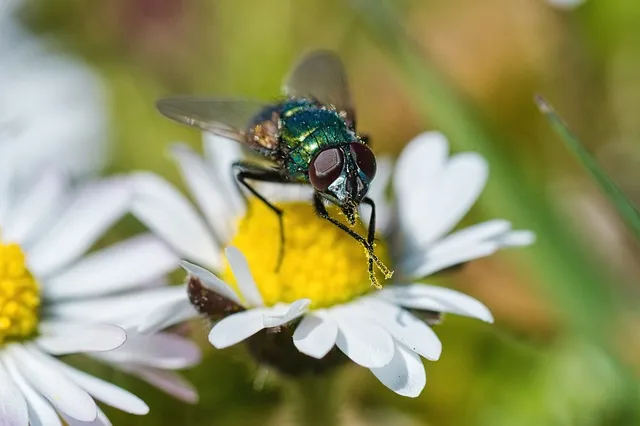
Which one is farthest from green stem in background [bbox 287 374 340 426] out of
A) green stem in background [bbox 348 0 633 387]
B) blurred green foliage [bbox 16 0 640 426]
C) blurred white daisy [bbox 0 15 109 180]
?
blurred white daisy [bbox 0 15 109 180]

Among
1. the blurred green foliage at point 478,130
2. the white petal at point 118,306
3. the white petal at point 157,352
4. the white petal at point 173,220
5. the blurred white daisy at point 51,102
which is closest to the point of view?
the white petal at point 157,352

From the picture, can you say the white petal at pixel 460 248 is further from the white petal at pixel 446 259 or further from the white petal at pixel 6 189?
the white petal at pixel 6 189

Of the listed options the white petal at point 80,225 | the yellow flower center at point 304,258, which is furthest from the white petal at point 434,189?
the white petal at point 80,225

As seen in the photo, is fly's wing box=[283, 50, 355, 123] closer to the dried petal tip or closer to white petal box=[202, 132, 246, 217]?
white petal box=[202, 132, 246, 217]

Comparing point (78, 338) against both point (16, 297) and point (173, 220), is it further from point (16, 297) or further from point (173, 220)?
point (173, 220)

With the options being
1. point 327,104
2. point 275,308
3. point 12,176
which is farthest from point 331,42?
point 275,308

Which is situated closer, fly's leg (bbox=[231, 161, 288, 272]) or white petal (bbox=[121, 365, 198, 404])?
white petal (bbox=[121, 365, 198, 404])

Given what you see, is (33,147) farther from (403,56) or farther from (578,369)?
(578,369)
